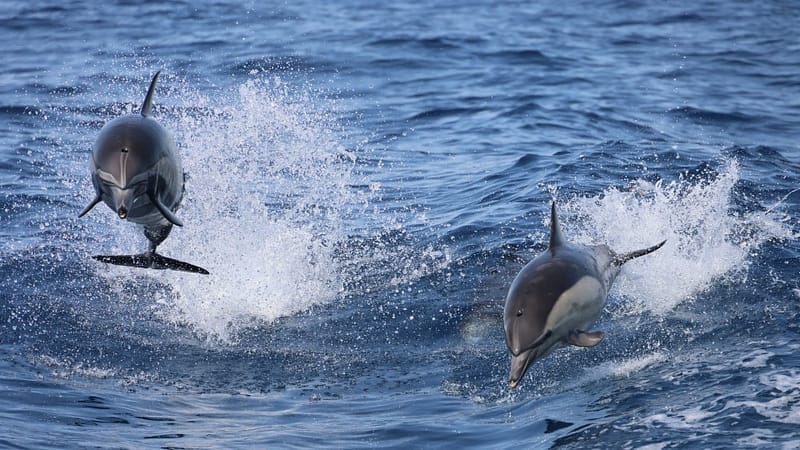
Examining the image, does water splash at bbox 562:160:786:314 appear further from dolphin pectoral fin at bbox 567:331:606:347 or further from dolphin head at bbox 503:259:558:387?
dolphin head at bbox 503:259:558:387

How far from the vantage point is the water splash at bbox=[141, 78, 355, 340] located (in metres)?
10.4

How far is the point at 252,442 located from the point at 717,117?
11.4m

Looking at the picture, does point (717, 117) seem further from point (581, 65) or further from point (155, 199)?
point (155, 199)

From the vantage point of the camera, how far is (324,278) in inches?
423

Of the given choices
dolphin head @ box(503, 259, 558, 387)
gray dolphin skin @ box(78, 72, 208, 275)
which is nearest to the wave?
gray dolphin skin @ box(78, 72, 208, 275)

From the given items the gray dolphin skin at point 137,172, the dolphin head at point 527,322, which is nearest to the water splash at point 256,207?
the gray dolphin skin at point 137,172

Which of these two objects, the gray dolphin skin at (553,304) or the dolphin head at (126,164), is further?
the dolphin head at (126,164)

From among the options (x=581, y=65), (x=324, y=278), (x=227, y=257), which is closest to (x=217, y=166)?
(x=227, y=257)

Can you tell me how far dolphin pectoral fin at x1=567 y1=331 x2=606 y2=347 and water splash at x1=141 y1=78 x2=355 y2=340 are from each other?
364cm

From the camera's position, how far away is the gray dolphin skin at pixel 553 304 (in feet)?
21.3

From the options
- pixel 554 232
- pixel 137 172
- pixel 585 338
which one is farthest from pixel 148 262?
pixel 585 338

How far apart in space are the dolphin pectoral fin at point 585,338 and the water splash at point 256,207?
3641 mm

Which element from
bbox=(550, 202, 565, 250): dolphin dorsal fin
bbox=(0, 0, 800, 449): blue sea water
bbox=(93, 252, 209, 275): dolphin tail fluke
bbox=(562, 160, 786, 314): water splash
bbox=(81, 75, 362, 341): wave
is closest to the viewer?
bbox=(550, 202, 565, 250): dolphin dorsal fin

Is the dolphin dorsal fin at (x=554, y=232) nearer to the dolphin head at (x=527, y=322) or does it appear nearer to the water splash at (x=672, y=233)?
the dolphin head at (x=527, y=322)
